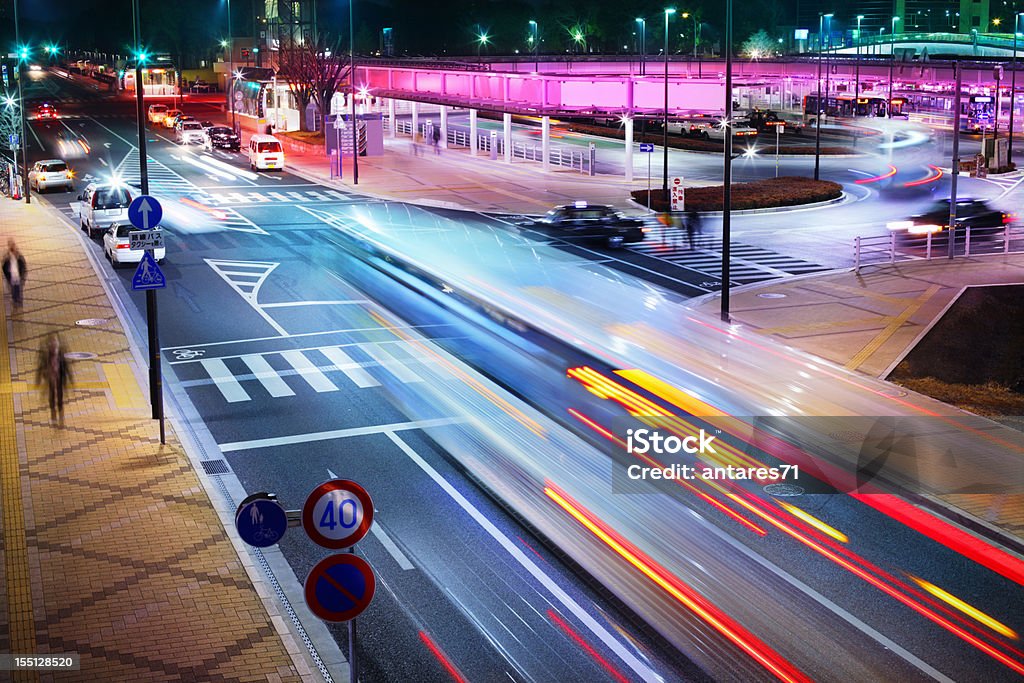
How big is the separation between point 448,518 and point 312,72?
7265cm

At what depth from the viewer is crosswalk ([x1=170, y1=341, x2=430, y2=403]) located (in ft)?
74.0

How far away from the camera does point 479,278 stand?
33750 millimetres

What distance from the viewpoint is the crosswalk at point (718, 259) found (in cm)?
3475

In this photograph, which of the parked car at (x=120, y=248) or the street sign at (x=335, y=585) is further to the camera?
the parked car at (x=120, y=248)

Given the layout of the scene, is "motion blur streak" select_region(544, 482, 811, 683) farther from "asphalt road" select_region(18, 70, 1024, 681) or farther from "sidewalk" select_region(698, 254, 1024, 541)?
Answer: "sidewalk" select_region(698, 254, 1024, 541)

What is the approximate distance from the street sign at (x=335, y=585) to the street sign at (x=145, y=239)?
11.4m

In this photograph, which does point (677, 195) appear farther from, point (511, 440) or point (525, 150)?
point (511, 440)

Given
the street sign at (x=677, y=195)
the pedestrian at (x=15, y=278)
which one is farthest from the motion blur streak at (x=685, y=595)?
the street sign at (x=677, y=195)

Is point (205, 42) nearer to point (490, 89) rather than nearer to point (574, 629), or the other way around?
point (490, 89)

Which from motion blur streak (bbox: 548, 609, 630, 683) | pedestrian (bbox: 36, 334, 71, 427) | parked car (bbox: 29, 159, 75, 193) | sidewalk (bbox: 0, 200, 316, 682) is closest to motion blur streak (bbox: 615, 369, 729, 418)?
motion blur streak (bbox: 548, 609, 630, 683)

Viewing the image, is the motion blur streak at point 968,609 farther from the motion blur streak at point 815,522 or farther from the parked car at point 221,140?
the parked car at point 221,140

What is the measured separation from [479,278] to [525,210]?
51.1 feet

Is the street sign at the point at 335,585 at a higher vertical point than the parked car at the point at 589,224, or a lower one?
lower

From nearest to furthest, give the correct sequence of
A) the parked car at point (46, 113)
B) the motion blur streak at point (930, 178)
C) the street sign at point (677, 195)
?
the street sign at point (677, 195) < the motion blur streak at point (930, 178) < the parked car at point (46, 113)
